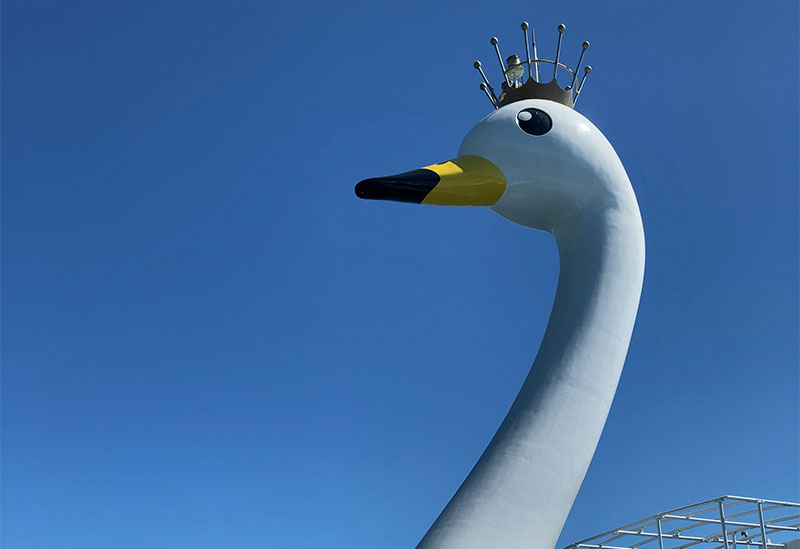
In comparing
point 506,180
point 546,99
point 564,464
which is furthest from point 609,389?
point 546,99

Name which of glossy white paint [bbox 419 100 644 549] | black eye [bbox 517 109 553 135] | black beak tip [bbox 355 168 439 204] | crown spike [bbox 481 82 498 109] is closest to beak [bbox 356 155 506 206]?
black beak tip [bbox 355 168 439 204]

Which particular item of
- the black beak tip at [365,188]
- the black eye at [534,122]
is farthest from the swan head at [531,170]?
the black beak tip at [365,188]

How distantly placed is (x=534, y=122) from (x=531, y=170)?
424mm

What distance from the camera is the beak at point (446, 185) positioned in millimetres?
5664

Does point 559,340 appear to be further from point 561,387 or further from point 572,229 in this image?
point 572,229

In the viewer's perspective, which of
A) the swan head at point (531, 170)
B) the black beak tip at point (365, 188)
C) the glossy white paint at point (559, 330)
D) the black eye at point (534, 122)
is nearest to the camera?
the glossy white paint at point (559, 330)

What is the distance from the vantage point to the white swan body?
459cm

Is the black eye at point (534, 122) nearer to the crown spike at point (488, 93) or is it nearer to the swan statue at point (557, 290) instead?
the swan statue at point (557, 290)

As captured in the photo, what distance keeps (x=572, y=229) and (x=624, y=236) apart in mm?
421

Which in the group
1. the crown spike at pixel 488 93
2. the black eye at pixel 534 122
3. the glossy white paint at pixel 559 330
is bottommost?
the glossy white paint at pixel 559 330

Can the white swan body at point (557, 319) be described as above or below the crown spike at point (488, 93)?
below

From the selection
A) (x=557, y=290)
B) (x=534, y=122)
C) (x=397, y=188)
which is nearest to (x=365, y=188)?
(x=397, y=188)

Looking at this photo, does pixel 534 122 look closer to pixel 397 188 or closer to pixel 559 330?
pixel 397 188

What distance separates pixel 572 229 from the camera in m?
6.21
